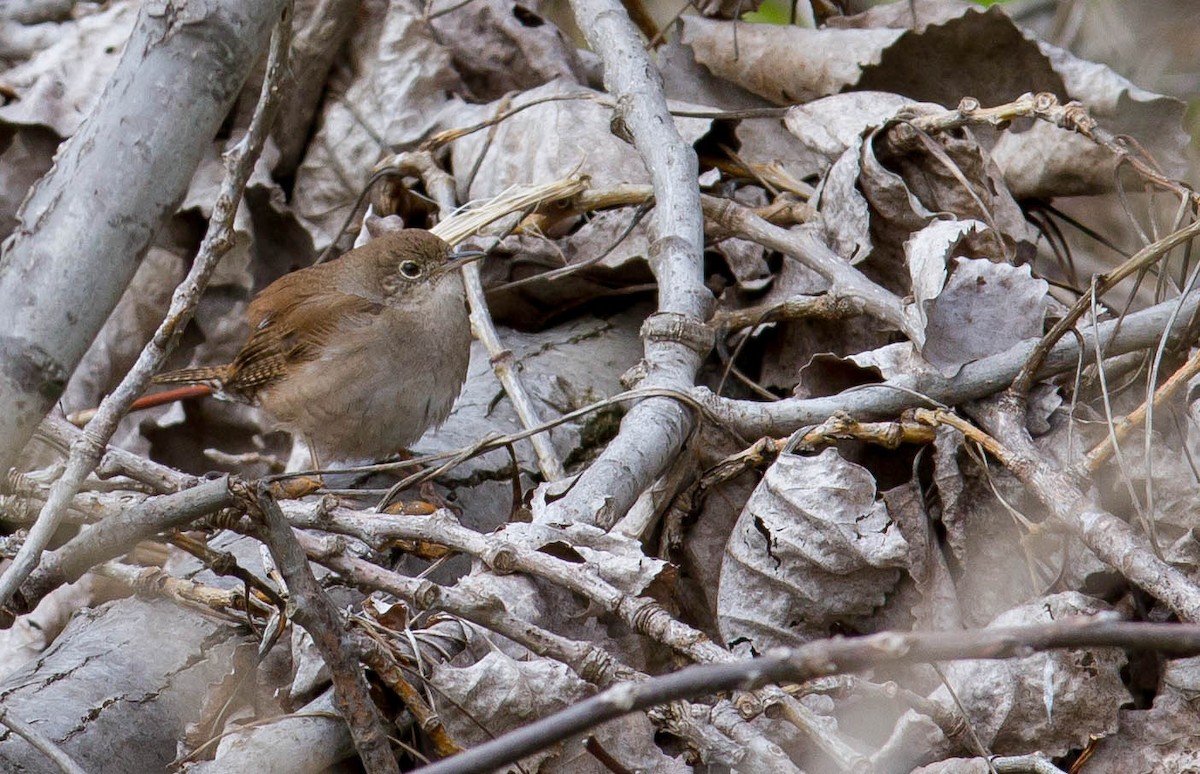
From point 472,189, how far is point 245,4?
10.2 feet

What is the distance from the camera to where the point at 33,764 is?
7.16 ft

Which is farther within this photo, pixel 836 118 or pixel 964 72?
pixel 964 72

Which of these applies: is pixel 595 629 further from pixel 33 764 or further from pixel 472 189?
pixel 472 189

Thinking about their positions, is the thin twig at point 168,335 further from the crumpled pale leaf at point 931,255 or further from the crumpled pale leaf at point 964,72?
the crumpled pale leaf at point 964,72

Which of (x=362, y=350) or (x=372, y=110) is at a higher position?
(x=372, y=110)

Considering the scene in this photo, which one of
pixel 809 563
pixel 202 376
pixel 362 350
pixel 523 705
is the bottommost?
pixel 202 376

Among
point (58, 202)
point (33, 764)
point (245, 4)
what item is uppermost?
point (245, 4)

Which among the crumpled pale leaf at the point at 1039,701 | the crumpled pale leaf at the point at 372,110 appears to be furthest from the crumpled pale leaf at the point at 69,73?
the crumpled pale leaf at the point at 1039,701

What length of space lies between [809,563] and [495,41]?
3.18 m

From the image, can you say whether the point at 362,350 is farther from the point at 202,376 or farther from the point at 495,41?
the point at 495,41

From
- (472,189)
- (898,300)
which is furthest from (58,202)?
(472,189)

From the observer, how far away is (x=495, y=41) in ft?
16.9

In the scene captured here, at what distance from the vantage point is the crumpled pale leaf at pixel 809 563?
271 cm

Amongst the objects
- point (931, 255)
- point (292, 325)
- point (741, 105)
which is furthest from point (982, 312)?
point (292, 325)
